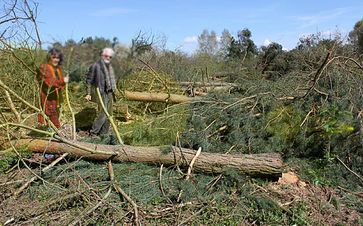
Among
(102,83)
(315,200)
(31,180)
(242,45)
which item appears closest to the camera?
(315,200)

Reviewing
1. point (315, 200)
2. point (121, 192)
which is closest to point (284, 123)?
point (315, 200)

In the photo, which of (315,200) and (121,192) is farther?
(315,200)

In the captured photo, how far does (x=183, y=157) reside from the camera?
201 inches

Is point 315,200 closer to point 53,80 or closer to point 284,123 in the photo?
point 284,123

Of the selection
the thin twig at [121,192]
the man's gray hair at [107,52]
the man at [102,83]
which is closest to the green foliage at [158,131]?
the man at [102,83]

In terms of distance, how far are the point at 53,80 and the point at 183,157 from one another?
2.38 m

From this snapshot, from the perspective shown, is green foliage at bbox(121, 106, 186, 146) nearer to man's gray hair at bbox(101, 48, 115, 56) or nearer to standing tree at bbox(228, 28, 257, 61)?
man's gray hair at bbox(101, 48, 115, 56)

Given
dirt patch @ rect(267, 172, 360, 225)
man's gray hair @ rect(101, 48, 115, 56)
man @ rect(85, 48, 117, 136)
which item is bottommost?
dirt patch @ rect(267, 172, 360, 225)

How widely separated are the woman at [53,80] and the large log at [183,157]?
2.95 feet

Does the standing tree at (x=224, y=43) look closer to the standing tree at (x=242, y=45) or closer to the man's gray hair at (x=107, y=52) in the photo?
the standing tree at (x=242, y=45)

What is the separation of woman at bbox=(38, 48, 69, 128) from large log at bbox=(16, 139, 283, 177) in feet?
2.95

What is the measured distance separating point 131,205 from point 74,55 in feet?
7.01

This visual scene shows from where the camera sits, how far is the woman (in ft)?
18.9

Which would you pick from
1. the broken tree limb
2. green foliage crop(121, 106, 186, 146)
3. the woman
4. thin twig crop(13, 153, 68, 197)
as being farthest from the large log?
the broken tree limb
